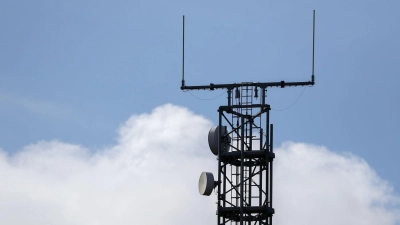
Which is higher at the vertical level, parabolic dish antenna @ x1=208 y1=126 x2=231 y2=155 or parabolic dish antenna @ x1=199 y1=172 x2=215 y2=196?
parabolic dish antenna @ x1=208 y1=126 x2=231 y2=155

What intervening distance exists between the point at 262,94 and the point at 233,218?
794 centimetres

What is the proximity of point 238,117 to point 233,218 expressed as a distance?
642 cm

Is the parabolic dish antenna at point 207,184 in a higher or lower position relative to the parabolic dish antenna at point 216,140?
lower

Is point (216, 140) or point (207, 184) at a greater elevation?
point (216, 140)

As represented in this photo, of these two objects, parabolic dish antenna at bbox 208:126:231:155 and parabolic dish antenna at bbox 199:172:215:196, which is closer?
parabolic dish antenna at bbox 199:172:215:196

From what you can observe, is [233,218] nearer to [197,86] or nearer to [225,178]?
[225,178]

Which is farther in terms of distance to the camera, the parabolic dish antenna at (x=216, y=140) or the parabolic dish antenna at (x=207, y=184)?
the parabolic dish antenna at (x=216, y=140)

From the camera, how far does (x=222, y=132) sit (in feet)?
342

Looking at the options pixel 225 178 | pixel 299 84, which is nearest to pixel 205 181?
pixel 225 178

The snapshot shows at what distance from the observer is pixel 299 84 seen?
341ft

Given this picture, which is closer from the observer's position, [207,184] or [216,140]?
[207,184]

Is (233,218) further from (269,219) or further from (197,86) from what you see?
(197,86)

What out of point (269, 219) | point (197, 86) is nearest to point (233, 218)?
point (269, 219)

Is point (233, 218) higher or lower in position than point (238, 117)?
lower
